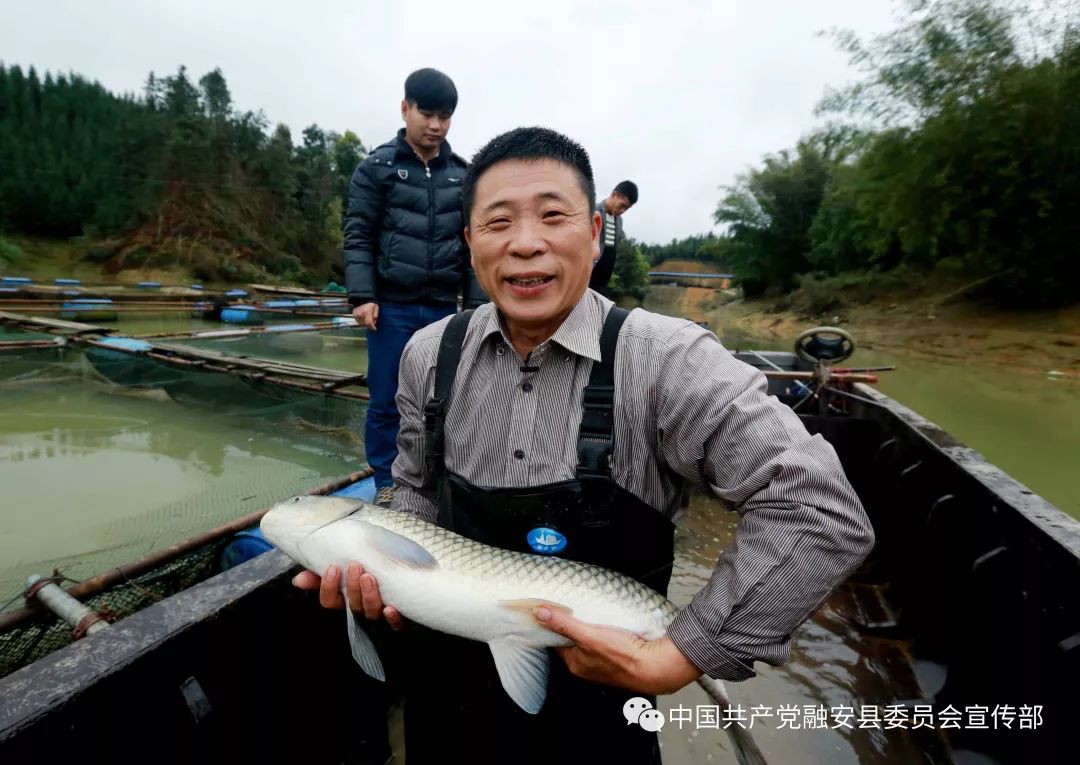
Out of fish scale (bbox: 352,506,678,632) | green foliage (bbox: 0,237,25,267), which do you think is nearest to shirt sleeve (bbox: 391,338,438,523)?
fish scale (bbox: 352,506,678,632)

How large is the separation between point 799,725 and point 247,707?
2.50m

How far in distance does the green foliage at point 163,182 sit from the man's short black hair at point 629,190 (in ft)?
120

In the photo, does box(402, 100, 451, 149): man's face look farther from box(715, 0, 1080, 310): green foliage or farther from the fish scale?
box(715, 0, 1080, 310): green foliage

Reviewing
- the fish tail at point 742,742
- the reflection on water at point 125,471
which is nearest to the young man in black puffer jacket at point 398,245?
the reflection on water at point 125,471

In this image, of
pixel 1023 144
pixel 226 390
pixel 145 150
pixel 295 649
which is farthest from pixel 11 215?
pixel 1023 144

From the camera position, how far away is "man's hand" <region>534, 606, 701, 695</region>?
4.50 ft

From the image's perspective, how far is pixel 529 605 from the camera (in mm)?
1530

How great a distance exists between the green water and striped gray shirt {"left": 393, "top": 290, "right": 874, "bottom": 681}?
6462 mm

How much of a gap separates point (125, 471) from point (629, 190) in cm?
603

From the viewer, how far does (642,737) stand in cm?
176

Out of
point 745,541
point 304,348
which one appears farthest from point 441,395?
point 304,348

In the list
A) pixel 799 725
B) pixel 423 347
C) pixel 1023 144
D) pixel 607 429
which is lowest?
pixel 799 725

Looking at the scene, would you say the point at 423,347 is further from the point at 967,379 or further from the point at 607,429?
the point at 967,379

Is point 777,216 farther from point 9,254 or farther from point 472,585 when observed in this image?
point 9,254
